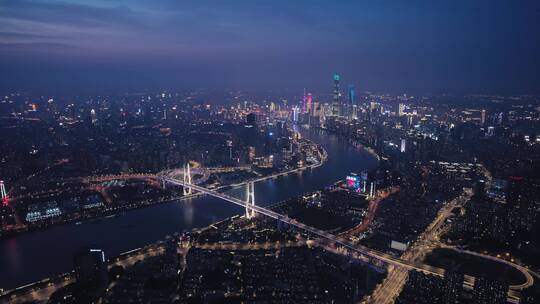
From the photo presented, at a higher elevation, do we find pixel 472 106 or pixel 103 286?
pixel 472 106

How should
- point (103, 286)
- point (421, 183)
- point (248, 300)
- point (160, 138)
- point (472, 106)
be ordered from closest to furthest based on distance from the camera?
point (248, 300)
point (103, 286)
point (421, 183)
point (160, 138)
point (472, 106)

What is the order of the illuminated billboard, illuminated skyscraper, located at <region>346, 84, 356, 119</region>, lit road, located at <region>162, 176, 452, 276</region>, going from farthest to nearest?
illuminated skyscraper, located at <region>346, 84, 356, 119</region> < the illuminated billboard < lit road, located at <region>162, 176, 452, 276</region>

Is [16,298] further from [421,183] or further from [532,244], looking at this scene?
[421,183]

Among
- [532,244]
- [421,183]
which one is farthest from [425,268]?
[421,183]

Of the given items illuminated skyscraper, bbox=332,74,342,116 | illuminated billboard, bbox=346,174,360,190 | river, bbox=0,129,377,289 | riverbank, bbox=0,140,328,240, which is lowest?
river, bbox=0,129,377,289

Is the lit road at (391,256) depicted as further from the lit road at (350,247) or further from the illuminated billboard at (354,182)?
the illuminated billboard at (354,182)

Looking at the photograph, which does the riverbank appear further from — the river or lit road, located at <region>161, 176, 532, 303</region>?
lit road, located at <region>161, 176, 532, 303</region>

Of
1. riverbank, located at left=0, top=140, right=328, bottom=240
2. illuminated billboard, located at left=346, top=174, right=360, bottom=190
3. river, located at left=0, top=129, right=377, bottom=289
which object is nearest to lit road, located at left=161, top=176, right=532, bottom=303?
river, located at left=0, top=129, right=377, bottom=289

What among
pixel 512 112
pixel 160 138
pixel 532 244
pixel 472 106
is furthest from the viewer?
pixel 472 106
